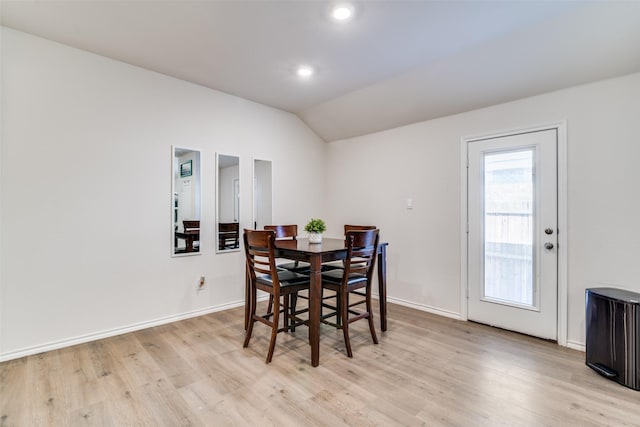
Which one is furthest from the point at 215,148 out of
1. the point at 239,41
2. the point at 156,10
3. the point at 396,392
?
the point at 396,392

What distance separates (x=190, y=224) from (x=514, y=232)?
3233 millimetres

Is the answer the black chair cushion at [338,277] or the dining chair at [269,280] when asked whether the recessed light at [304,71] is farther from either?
the black chair cushion at [338,277]

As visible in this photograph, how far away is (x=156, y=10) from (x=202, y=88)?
4.11 feet

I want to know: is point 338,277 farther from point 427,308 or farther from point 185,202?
point 185,202

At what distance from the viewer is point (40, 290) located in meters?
2.40

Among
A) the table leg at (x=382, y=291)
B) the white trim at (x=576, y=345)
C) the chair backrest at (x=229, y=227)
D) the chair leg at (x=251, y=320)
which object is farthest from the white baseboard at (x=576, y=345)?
the chair backrest at (x=229, y=227)

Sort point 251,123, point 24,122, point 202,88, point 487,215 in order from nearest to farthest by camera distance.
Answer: point 24,122 < point 487,215 < point 202,88 < point 251,123

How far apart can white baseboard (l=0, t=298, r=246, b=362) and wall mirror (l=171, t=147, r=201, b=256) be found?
0.65m

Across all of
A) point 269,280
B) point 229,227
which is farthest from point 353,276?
point 229,227

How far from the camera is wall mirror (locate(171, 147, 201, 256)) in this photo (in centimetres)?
311

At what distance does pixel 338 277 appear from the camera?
2584 millimetres

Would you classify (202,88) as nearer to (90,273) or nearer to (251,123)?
(251,123)

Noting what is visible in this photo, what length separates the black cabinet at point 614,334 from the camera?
6.31ft

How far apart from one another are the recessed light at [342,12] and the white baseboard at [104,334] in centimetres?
304
